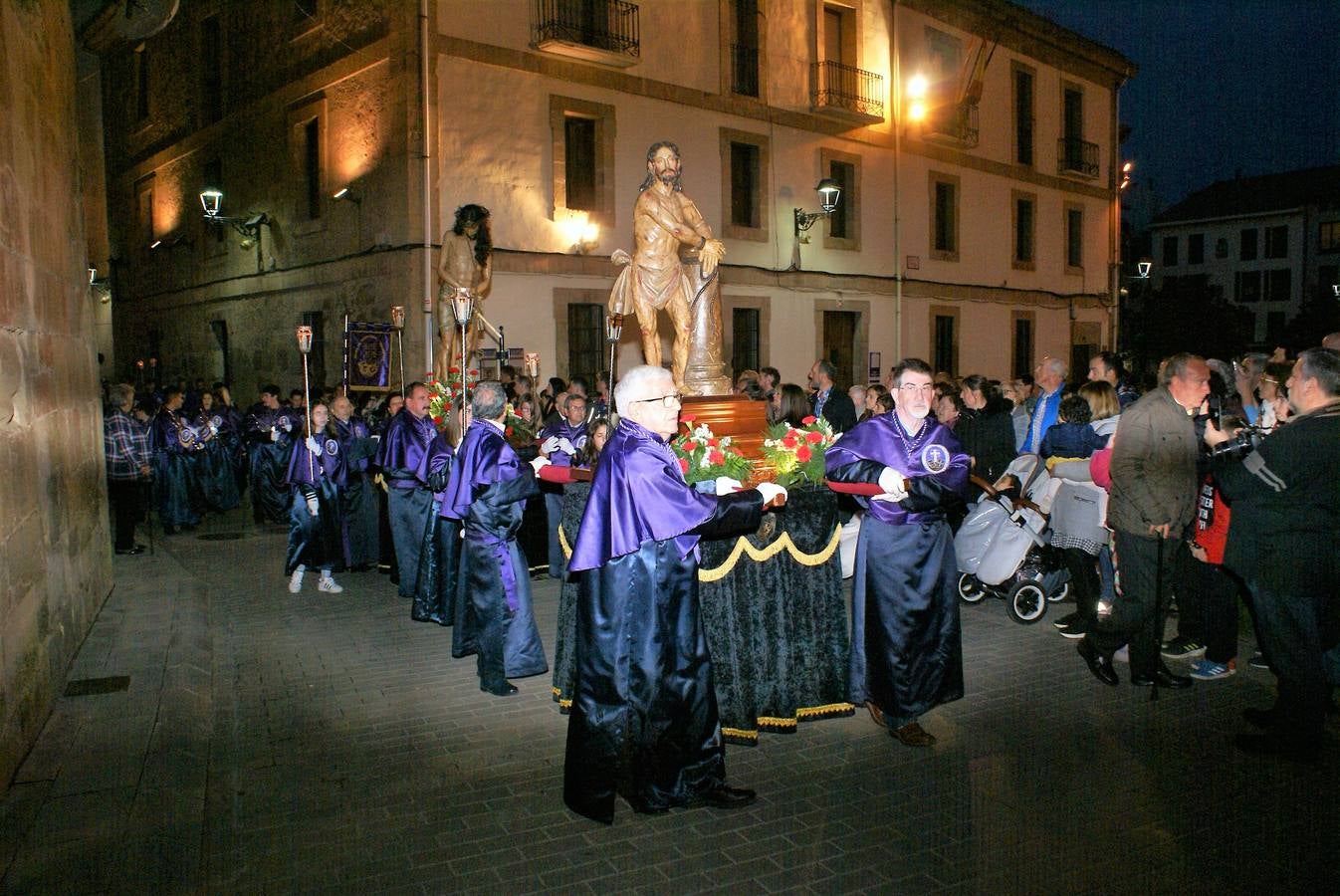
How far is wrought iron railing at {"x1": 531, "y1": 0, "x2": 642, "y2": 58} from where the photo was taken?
17500mm

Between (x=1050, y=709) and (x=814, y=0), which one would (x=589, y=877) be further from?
(x=814, y=0)

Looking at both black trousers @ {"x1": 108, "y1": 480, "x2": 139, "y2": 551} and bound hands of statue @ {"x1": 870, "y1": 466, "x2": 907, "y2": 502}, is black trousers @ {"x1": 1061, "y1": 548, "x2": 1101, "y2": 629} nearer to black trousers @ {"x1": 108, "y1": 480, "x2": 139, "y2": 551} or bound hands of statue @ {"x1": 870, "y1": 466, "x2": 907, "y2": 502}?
bound hands of statue @ {"x1": 870, "y1": 466, "x2": 907, "y2": 502}

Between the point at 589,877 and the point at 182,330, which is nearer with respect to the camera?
the point at 589,877

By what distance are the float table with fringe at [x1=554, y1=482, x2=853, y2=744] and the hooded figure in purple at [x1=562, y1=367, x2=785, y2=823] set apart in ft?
2.70

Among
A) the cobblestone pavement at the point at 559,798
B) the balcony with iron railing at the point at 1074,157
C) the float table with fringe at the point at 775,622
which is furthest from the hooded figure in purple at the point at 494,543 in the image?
the balcony with iron railing at the point at 1074,157

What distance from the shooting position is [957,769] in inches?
208

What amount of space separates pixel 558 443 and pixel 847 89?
54.2 ft

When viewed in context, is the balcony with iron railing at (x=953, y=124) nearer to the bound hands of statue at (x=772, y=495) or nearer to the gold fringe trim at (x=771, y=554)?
the gold fringe trim at (x=771, y=554)

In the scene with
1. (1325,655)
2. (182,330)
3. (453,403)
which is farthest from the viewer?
(182,330)

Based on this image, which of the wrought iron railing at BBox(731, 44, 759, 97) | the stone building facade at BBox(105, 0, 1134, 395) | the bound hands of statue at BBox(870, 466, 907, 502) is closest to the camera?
the bound hands of statue at BBox(870, 466, 907, 502)

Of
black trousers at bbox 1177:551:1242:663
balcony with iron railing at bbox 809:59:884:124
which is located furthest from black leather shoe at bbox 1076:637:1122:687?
balcony with iron railing at bbox 809:59:884:124

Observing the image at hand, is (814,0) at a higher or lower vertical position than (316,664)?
higher

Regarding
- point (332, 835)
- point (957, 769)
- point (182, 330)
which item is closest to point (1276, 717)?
point (957, 769)

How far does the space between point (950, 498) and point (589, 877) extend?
281 cm
